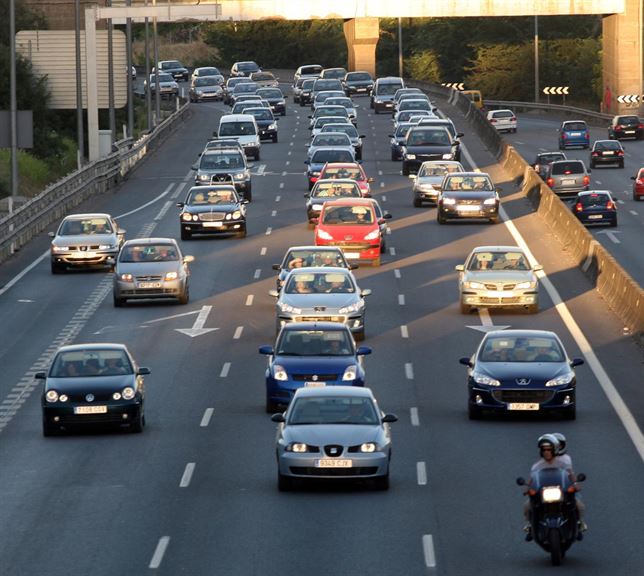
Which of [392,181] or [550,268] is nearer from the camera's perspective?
[550,268]

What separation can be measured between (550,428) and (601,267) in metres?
17.2

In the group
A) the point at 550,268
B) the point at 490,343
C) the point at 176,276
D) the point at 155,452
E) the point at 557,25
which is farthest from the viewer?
the point at 557,25

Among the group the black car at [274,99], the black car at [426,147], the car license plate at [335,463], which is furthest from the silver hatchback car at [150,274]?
the black car at [274,99]

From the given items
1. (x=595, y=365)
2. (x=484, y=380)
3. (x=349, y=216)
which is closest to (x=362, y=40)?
(x=349, y=216)

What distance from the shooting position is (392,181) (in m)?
73.2

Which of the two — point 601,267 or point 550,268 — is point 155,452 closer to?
point 601,267

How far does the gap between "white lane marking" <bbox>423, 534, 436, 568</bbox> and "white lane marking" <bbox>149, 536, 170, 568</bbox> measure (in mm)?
2832

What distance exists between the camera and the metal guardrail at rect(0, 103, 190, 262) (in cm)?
5556

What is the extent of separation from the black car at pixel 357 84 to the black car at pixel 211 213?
70239mm

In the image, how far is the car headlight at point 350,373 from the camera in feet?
99.8

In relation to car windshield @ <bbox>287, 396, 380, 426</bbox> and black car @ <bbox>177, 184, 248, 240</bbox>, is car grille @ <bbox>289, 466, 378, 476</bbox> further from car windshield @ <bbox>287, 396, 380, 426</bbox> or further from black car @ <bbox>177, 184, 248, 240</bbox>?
black car @ <bbox>177, 184, 248, 240</bbox>

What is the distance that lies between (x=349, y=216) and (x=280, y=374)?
20.4 metres

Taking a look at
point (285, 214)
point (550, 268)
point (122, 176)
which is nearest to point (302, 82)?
point (122, 176)

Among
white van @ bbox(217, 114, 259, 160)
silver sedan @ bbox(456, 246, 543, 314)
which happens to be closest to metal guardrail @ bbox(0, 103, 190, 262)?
A: white van @ bbox(217, 114, 259, 160)
